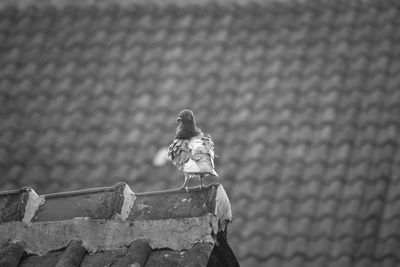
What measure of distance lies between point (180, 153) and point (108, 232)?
0.56m

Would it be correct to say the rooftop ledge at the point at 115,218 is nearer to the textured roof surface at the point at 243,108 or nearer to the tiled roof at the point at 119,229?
the tiled roof at the point at 119,229

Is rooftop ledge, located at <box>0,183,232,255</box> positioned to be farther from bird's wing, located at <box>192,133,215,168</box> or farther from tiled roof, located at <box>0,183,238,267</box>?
bird's wing, located at <box>192,133,215,168</box>

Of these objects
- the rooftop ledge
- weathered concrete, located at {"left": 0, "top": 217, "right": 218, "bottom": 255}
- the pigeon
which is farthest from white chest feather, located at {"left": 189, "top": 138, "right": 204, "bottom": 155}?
weathered concrete, located at {"left": 0, "top": 217, "right": 218, "bottom": 255}

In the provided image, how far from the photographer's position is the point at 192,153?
3.27 metres

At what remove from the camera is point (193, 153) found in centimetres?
326

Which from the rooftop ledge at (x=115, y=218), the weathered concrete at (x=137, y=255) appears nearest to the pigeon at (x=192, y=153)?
the rooftop ledge at (x=115, y=218)

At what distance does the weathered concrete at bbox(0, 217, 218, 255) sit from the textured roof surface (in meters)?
2.52

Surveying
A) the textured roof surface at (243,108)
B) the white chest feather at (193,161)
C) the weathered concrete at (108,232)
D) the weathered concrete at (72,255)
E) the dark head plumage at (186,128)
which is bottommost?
the weathered concrete at (72,255)

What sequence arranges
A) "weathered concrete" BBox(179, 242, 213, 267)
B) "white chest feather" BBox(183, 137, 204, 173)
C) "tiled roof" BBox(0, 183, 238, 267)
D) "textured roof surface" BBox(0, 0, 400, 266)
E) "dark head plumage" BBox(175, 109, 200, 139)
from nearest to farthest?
"weathered concrete" BBox(179, 242, 213, 267)
"tiled roof" BBox(0, 183, 238, 267)
"white chest feather" BBox(183, 137, 204, 173)
"dark head plumage" BBox(175, 109, 200, 139)
"textured roof surface" BBox(0, 0, 400, 266)

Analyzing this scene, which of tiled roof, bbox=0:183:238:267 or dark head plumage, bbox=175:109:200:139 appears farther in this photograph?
dark head plumage, bbox=175:109:200:139

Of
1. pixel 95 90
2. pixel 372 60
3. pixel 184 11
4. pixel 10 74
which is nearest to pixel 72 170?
pixel 95 90

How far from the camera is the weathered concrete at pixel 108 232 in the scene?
275 centimetres

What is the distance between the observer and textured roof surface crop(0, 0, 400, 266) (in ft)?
18.1

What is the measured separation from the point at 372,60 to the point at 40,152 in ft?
8.25
